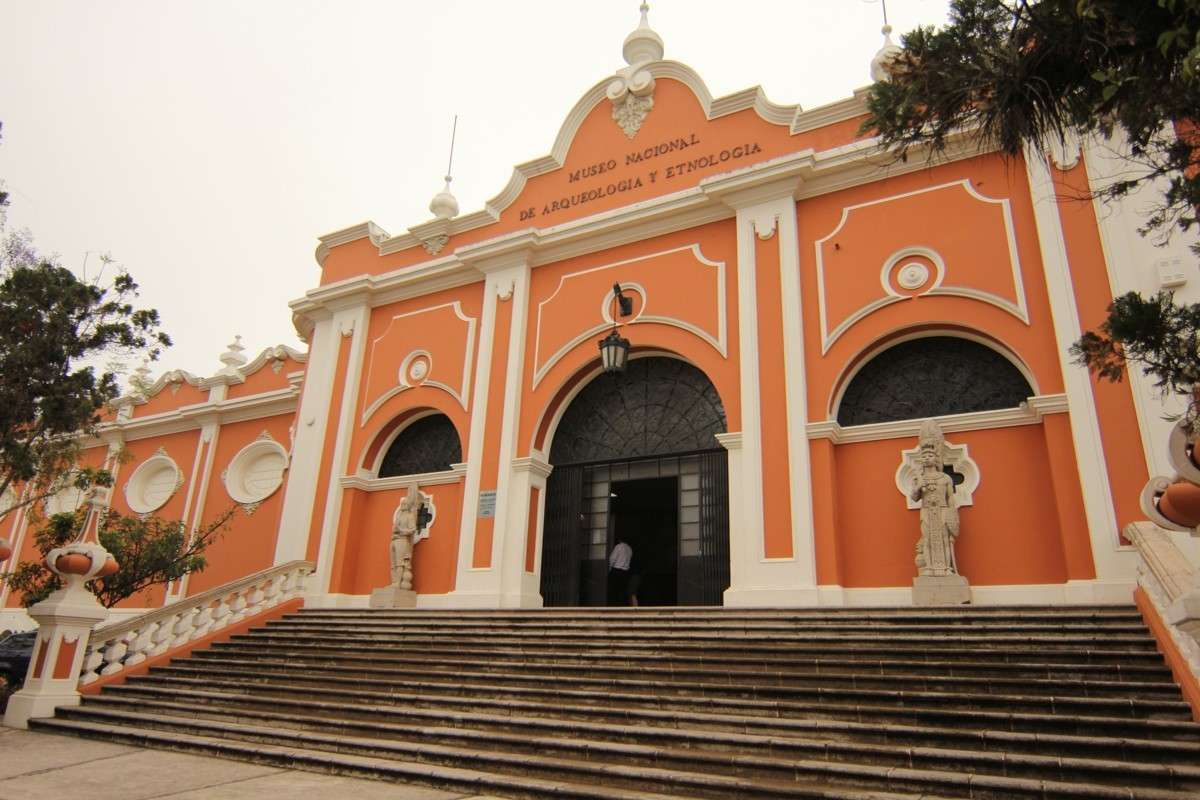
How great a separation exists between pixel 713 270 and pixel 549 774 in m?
7.76

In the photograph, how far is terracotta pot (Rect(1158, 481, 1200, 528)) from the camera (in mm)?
3566

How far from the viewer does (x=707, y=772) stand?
5316 millimetres

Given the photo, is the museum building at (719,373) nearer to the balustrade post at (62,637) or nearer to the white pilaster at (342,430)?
the white pilaster at (342,430)

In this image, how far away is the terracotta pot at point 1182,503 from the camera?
3566 millimetres

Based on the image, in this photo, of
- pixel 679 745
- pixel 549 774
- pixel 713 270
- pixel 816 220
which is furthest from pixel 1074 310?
pixel 549 774

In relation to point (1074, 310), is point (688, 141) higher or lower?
higher

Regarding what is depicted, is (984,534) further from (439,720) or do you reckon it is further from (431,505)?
(431,505)

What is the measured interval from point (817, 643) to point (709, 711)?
146 centimetres

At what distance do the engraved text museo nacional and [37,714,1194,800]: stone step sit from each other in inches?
355

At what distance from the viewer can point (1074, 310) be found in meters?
8.98

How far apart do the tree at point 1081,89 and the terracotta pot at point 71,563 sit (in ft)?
29.1

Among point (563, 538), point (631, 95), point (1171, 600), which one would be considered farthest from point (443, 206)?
point (1171, 600)

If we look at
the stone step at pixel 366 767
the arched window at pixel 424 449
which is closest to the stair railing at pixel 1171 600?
the stone step at pixel 366 767

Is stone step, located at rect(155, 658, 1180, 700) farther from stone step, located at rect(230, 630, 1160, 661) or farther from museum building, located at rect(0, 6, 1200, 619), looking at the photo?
museum building, located at rect(0, 6, 1200, 619)
